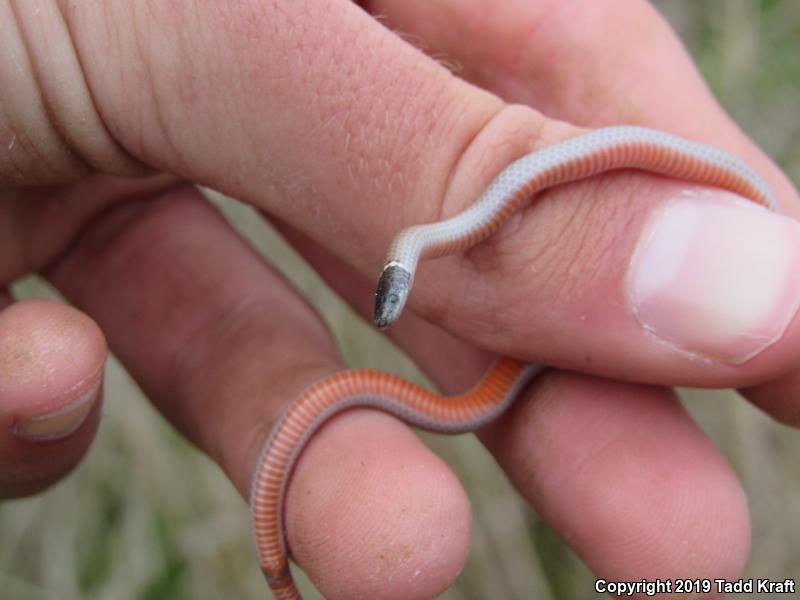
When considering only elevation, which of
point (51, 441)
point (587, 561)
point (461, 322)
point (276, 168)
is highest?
point (276, 168)

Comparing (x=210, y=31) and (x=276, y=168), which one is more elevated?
(x=210, y=31)

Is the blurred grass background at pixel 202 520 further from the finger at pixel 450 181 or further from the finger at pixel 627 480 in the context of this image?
the finger at pixel 450 181

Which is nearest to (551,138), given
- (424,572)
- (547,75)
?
(547,75)

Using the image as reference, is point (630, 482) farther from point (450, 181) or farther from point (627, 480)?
point (450, 181)

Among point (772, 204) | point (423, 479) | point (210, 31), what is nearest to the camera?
point (210, 31)

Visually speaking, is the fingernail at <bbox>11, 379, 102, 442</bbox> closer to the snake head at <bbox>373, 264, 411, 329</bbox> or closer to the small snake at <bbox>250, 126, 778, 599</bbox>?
the small snake at <bbox>250, 126, 778, 599</bbox>

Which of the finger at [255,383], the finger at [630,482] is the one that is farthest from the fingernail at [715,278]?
the finger at [255,383]

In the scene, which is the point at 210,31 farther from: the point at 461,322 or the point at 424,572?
the point at 424,572
